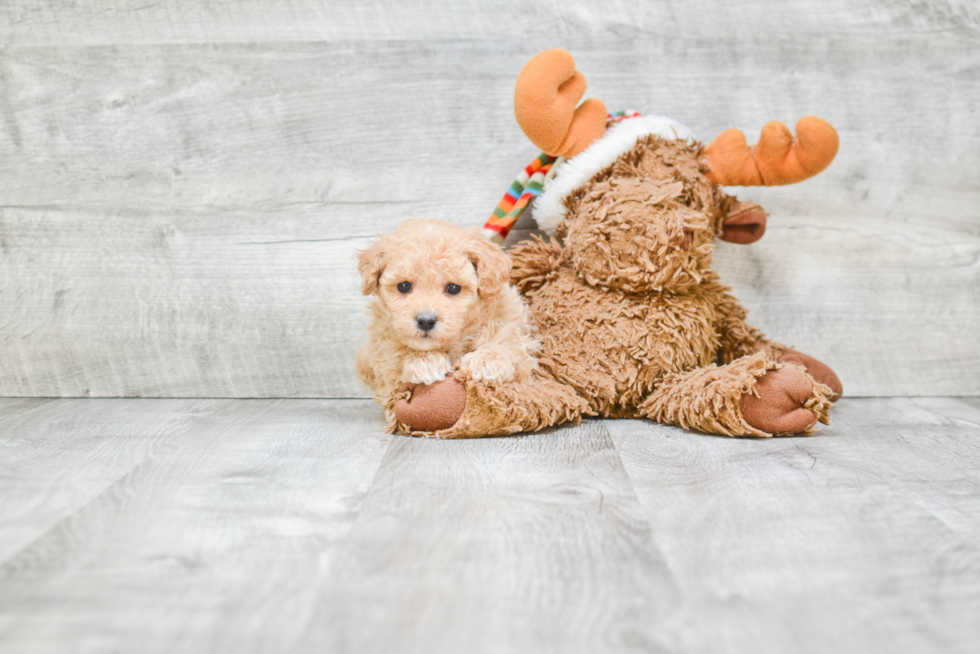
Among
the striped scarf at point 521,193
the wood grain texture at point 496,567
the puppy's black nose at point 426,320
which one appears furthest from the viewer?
the striped scarf at point 521,193

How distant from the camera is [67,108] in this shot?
1.27 m

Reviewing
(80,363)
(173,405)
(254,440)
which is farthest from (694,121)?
(80,363)

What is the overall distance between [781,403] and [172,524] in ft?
2.44

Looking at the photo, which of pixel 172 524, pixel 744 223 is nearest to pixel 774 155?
pixel 744 223

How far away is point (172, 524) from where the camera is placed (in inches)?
26.9

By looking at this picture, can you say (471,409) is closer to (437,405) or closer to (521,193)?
(437,405)

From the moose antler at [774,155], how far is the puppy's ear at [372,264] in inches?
20.5

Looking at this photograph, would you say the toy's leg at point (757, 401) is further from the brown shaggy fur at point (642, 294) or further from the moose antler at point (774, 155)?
the moose antler at point (774, 155)

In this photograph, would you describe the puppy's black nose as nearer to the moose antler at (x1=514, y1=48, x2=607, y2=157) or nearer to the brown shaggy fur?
the brown shaggy fur

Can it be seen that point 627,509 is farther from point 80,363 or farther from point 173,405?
point 80,363

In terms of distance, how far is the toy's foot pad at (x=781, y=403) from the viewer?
944 mm

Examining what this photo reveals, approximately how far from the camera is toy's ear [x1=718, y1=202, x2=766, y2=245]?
3.61ft

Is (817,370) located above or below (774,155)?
below

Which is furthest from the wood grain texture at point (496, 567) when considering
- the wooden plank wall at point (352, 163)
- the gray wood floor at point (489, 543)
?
the wooden plank wall at point (352, 163)
